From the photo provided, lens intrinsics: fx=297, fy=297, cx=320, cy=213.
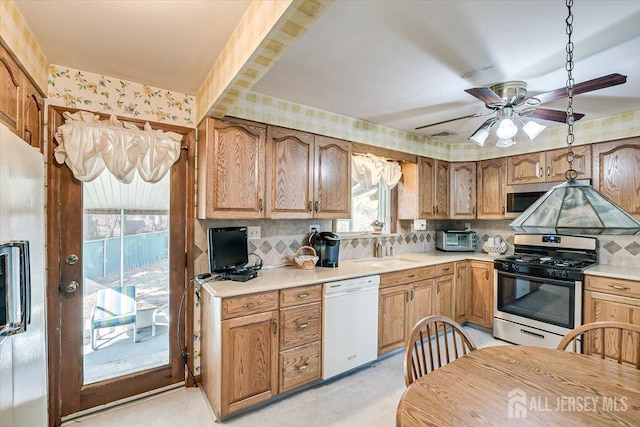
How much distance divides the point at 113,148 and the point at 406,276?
2.76 meters

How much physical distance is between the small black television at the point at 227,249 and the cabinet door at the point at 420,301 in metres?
1.77

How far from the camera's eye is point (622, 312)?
2576mm

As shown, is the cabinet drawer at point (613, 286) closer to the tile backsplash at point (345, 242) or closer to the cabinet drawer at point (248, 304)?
the tile backsplash at point (345, 242)

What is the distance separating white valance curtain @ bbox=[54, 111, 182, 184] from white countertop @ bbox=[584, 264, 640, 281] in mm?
3856

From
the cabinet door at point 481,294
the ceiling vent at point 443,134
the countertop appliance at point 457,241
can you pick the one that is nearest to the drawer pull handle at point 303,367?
the cabinet door at point 481,294

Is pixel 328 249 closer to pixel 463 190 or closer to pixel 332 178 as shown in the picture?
pixel 332 178

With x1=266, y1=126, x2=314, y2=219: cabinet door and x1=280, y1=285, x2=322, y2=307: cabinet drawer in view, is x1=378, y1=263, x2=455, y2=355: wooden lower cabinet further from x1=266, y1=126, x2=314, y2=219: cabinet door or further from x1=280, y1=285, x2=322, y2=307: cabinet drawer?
x1=266, y1=126, x2=314, y2=219: cabinet door

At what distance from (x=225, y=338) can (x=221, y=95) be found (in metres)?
1.57

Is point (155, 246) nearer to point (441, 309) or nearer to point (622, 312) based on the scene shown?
point (441, 309)

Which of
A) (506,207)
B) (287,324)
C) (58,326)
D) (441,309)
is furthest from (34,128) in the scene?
(506,207)

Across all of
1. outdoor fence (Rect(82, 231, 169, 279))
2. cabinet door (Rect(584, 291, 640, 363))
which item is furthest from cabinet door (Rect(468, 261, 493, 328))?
outdoor fence (Rect(82, 231, 169, 279))

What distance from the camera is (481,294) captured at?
11.8ft

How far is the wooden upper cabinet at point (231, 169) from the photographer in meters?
2.23

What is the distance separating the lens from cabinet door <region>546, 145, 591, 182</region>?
3.08 metres
